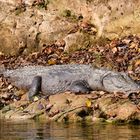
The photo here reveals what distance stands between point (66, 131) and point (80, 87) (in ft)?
12.7

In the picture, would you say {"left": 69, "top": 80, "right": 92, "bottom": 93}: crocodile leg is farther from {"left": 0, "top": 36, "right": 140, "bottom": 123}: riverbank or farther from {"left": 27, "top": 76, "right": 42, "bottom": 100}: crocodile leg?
{"left": 27, "top": 76, "right": 42, "bottom": 100}: crocodile leg

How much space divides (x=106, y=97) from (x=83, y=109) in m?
0.70

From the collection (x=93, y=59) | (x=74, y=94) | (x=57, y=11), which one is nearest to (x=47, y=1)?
(x=57, y=11)

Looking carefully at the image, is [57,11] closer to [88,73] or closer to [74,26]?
[74,26]

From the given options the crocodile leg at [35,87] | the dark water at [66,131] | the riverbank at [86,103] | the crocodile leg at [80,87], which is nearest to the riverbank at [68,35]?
the riverbank at [86,103]

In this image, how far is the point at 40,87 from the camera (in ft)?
48.1

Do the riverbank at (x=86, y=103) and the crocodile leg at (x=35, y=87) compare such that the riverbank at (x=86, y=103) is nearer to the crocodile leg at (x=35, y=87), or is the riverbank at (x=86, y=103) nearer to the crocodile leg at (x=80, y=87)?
the crocodile leg at (x=35, y=87)

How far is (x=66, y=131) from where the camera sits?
970 cm

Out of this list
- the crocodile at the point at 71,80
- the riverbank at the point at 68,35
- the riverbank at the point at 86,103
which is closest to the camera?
the riverbank at the point at 86,103

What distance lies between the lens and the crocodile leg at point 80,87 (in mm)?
13375

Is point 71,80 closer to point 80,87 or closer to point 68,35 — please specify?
point 80,87

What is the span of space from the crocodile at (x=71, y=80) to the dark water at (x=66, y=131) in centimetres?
243

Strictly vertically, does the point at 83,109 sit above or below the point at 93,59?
below

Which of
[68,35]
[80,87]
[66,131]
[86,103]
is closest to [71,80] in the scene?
[80,87]
